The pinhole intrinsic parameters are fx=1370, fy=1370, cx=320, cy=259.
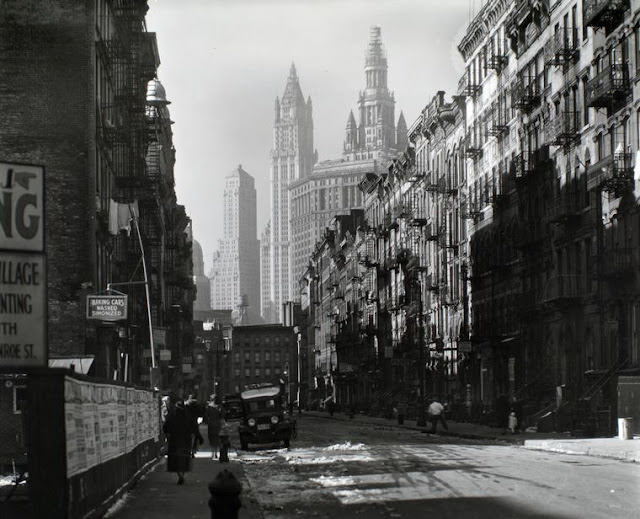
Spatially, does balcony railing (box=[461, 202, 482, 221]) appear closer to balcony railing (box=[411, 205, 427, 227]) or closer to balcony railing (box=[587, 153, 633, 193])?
balcony railing (box=[411, 205, 427, 227])

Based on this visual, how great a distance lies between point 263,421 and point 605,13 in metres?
21.4

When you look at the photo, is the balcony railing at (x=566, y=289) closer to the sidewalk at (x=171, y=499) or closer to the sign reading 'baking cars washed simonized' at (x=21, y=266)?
the sidewalk at (x=171, y=499)

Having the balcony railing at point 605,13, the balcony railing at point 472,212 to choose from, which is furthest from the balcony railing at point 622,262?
the balcony railing at point 472,212

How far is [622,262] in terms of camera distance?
54.2 metres

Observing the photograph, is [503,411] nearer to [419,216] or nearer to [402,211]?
[419,216]

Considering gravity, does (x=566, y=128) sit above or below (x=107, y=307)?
above

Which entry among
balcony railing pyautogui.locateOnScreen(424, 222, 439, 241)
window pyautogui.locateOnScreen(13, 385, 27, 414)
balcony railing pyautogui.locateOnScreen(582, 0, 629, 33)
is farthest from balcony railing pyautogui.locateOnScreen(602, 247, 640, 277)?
balcony railing pyautogui.locateOnScreen(424, 222, 439, 241)

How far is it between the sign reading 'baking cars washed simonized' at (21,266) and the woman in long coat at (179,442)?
1643cm

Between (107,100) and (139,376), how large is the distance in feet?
71.4

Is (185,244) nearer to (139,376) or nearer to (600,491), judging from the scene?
(139,376)

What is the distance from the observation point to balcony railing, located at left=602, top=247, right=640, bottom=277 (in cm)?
5328

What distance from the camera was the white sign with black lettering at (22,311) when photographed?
43.4 ft

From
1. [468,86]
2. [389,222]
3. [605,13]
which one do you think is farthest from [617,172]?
[389,222]

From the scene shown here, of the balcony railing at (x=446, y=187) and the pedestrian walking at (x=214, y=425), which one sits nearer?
the pedestrian walking at (x=214, y=425)
